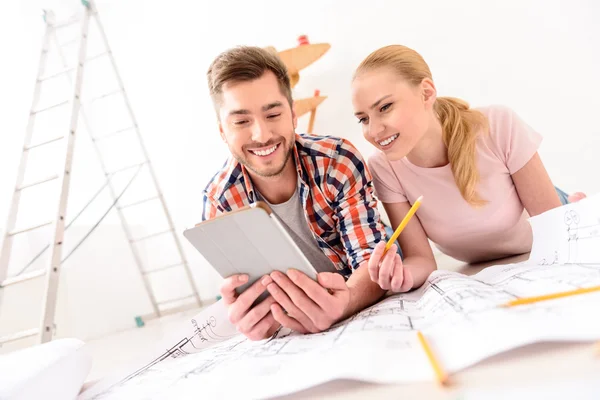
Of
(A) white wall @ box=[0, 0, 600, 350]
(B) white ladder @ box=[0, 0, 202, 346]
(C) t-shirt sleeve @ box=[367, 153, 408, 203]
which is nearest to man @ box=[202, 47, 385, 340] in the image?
(C) t-shirt sleeve @ box=[367, 153, 408, 203]

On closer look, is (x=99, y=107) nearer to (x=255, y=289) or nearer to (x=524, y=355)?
(x=255, y=289)

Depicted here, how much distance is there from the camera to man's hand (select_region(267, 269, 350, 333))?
795 mm

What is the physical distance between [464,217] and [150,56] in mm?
2476

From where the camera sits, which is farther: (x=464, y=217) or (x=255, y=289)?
(x=464, y=217)

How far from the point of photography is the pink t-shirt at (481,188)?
1.26 metres

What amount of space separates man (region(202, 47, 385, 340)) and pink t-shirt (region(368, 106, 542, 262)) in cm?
13

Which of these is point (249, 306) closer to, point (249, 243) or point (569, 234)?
point (249, 243)

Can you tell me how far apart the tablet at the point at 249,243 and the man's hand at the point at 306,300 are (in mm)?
17

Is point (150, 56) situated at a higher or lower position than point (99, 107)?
higher

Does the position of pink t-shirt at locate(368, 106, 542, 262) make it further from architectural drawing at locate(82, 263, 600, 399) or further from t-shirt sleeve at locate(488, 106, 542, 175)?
architectural drawing at locate(82, 263, 600, 399)

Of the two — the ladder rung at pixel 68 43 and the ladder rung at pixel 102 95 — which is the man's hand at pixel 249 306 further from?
the ladder rung at pixel 68 43

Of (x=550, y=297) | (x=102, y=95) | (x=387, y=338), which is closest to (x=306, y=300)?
(x=387, y=338)

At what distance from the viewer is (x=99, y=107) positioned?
3.11 m

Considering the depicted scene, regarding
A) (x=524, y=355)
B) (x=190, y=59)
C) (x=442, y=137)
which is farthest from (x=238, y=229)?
(x=190, y=59)
